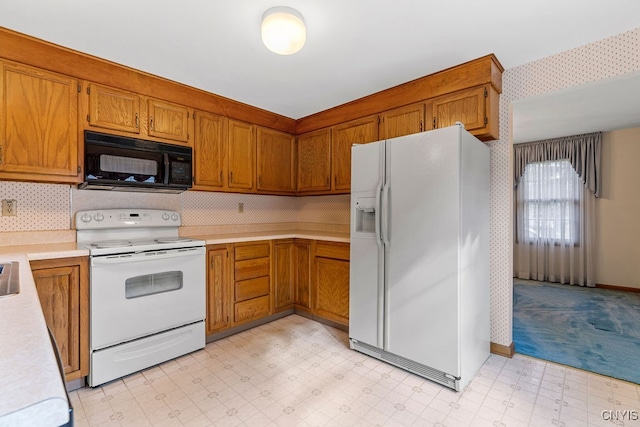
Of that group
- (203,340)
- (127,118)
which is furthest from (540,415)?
(127,118)

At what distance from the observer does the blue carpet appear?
2.43 metres

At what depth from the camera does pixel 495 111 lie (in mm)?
2471

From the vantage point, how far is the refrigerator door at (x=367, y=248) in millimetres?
2432

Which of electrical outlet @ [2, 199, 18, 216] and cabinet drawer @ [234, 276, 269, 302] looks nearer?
electrical outlet @ [2, 199, 18, 216]

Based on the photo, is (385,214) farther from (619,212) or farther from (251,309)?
(619,212)

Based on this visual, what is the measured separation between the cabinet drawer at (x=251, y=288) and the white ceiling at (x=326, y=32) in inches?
75.7

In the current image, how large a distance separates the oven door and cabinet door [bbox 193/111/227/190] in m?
0.76

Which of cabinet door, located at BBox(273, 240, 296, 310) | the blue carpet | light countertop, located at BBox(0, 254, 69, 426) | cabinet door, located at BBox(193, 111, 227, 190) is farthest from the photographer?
cabinet door, located at BBox(273, 240, 296, 310)

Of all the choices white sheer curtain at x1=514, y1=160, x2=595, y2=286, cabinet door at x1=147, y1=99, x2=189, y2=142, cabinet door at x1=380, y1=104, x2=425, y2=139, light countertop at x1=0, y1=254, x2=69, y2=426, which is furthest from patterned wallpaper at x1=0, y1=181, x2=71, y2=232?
white sheer curtain at x1=514, y1=160, x2=595, y2=286

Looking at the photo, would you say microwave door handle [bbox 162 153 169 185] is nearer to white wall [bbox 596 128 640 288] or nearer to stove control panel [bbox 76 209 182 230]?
stove control panel [bbox 76 209 182 230]

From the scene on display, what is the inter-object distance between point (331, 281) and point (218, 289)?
1094 mm

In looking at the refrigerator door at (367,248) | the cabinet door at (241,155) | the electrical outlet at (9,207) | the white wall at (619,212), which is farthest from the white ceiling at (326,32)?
the white wall at (619,212)

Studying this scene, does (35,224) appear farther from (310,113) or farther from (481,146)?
(481,146)

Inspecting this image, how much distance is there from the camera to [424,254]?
2174 millimetres
